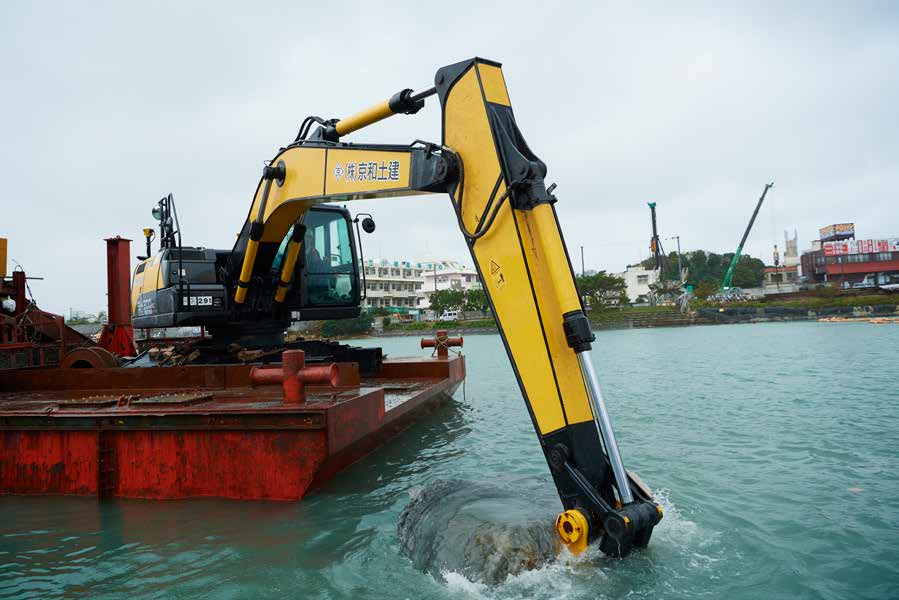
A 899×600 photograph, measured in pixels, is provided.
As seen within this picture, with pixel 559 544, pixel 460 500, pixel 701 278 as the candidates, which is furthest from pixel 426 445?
pixel 701 278

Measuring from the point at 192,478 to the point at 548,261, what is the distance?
3.97m

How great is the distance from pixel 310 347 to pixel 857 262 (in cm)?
9692

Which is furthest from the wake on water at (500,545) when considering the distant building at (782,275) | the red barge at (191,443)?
the distant building at (782,275)

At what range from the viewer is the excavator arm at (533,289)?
12.2ft

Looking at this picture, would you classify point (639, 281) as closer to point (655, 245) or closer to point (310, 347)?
point (655, 245)

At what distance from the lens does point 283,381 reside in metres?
5.41

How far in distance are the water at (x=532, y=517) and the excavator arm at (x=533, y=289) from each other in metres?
0.47

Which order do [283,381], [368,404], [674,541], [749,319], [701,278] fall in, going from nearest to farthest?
[674,541] < [283,381] < [368,404] < [749,319] < [701,278]

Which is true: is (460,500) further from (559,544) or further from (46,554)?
(46,554)

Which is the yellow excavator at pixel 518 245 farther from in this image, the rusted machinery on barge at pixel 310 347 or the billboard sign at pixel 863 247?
the billboard sign at pixel 863 247

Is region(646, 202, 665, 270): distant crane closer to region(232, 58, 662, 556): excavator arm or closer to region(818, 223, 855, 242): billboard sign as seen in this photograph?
region(818, 223, 855, 242): billboard sign

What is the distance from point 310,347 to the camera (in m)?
9.02

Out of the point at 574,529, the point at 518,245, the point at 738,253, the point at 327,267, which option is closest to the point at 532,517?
the point at 574,529

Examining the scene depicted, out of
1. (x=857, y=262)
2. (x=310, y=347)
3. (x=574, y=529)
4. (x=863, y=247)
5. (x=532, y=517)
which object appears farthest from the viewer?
(x=863, y=247)
